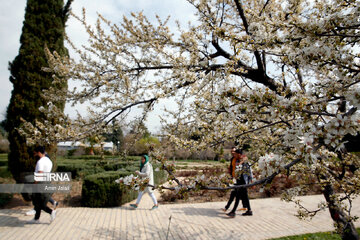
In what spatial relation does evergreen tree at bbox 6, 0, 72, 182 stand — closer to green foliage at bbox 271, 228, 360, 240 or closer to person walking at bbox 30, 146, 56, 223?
person walking at bbox 30, 146, 56, 223

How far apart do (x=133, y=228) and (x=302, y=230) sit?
3.46 m

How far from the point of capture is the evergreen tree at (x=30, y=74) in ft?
19.9

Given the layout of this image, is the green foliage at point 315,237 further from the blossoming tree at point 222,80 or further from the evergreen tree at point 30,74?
the evergreen tree at point 30,74

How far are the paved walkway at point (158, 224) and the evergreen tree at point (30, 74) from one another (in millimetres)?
1525

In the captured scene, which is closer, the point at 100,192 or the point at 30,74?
the point at 100,192

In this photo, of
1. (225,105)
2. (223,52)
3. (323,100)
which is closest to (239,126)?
(225,105)

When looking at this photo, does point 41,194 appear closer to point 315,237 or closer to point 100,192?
point 100,192

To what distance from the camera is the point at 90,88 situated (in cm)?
389

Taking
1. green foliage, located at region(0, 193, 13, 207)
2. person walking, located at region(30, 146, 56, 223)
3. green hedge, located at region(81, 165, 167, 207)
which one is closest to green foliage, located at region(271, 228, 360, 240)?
green hedge, located at region(81, 165, 167, 207)

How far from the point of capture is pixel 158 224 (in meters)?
4.68

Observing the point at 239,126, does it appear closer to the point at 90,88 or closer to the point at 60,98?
the point at 90,88

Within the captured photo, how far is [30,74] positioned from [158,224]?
5.50m

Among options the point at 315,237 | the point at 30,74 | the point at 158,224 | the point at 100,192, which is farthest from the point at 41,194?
the point at 315,237

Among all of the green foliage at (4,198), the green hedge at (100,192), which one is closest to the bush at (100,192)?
the green hedge at (100,192)
